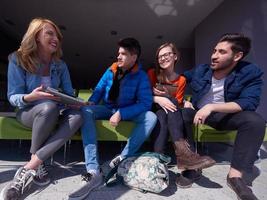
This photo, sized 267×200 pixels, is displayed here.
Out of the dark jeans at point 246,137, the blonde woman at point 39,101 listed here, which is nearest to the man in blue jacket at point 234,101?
the dark jeans at point 246,137

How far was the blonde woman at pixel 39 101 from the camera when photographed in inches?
79.9

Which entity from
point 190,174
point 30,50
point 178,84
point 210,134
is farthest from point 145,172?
point 30,50

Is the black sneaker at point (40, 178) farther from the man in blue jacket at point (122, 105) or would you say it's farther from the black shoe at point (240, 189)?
the black shoe at point (240, 189)

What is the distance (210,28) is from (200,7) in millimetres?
725

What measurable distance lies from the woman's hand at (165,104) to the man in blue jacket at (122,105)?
9 cm

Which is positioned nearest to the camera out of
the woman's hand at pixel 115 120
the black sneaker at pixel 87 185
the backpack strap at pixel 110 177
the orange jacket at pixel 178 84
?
the black sneaker at pixel 87 185

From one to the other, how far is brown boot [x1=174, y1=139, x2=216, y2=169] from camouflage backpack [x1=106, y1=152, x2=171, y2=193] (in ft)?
0.49

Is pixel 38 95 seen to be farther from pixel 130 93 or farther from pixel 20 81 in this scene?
pixel 130 93

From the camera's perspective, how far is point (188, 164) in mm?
2021

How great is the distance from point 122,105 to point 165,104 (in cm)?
47

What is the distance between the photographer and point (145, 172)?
205cm

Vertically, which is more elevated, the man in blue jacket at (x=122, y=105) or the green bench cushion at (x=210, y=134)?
the man in blue jacket at (x=122, y=105)

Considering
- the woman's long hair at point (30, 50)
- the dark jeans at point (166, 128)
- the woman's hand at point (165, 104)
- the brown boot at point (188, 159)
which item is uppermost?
the woman's long hair at point (30, 50)

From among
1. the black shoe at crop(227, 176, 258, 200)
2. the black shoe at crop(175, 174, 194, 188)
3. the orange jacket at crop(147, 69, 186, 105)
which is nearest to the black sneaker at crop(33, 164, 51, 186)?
the black shoe at crop(175, 174, 194, 188)
